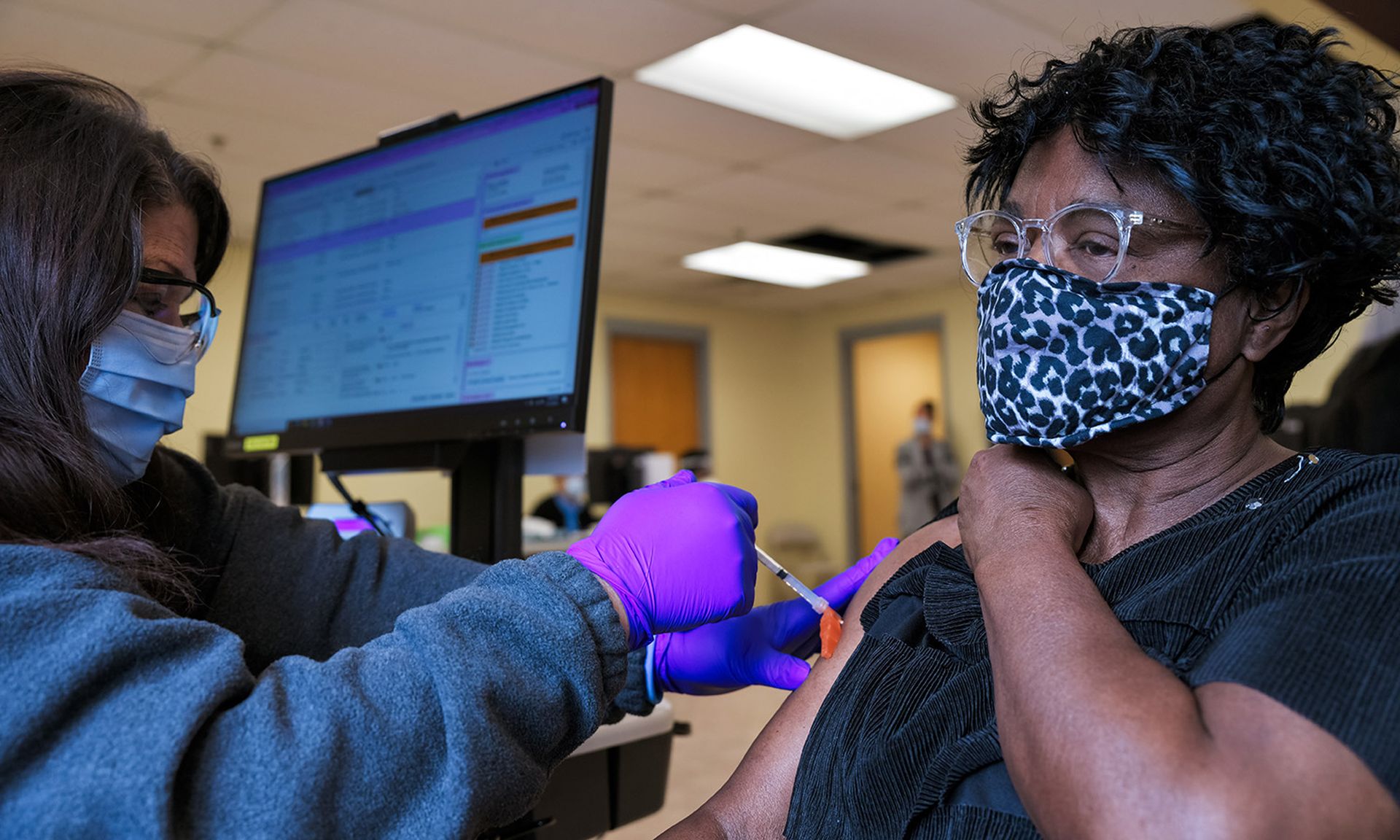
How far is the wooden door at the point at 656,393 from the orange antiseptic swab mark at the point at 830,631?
735 cm

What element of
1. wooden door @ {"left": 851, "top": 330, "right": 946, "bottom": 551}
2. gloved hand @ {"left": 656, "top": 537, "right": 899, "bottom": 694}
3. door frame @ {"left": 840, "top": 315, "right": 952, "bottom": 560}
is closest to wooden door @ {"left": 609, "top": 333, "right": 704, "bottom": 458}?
door frame @ {"left": 840, "top": 315, "right": 952, "bottom": 560}

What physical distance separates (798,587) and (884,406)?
354 inches

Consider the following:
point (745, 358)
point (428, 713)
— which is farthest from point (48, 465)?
point (745, 358)

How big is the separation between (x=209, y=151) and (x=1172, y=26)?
15.3ft

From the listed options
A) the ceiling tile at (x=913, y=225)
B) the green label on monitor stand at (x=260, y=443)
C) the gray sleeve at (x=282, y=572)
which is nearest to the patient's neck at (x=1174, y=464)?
the gray sleeve at (x=282, y=572)

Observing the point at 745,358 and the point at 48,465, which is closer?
the point at 48,465

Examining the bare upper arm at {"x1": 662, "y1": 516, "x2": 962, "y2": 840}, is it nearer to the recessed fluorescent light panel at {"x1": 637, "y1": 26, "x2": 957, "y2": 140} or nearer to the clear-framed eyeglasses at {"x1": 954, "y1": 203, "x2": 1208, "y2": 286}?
the clear-framed eyeglasses at {"x1": 954, "y1": 203, "x2": 1208, "y2": 286}

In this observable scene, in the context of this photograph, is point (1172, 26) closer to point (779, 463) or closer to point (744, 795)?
point (744, 795)

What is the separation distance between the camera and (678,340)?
907 centimetres

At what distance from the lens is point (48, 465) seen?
861 mm

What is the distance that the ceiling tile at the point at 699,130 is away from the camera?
4391 mm

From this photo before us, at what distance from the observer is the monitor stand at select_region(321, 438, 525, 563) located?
4.79ft

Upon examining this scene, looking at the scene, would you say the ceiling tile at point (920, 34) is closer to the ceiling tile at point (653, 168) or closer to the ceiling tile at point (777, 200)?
the ceiling tile at point (653, 168)

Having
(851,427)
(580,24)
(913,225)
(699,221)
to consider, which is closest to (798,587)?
(580,24)
